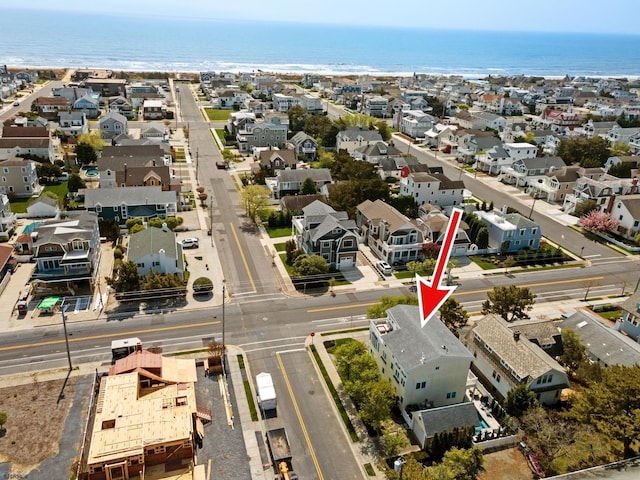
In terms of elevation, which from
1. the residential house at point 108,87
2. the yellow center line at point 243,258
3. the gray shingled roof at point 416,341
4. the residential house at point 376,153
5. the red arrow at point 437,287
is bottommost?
the yellow center line at point 243,258

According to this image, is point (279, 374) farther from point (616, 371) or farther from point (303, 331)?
point (616, 371)

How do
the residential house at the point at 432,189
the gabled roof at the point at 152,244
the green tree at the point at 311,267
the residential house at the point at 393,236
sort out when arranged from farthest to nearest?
the residential house at the point at 432,189 < the residential house at the point at 393,236 < the green tree at the point at 311,267 < the gabled roof at the point at 152,244

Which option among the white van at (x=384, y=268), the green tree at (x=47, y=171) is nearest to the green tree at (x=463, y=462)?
the white van at (x=384, y=268)

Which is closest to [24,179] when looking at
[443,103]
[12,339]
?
[12,339]

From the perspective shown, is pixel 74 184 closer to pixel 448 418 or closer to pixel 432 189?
pixel 432 189

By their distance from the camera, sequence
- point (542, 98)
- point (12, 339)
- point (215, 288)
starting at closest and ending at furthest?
point (12, 339) → point (215, 288) → point (542, 98)

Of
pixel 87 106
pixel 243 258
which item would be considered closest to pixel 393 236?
pixel 243 258

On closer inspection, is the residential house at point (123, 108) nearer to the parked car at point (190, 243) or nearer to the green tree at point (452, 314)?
the parked car at point (190, 243)
